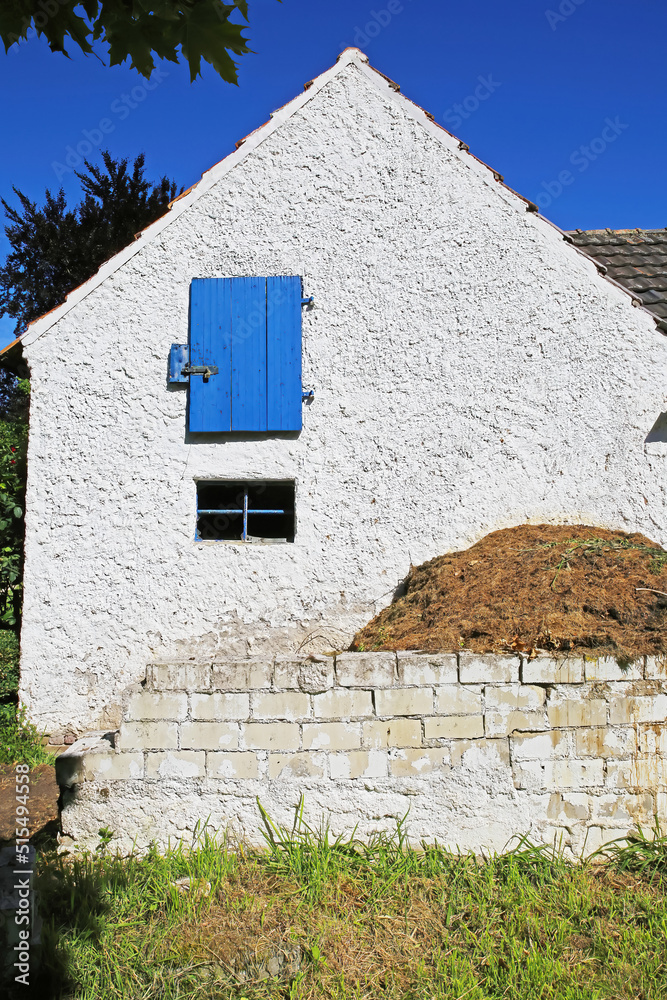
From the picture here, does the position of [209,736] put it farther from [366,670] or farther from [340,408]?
[340,408]

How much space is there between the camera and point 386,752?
13.1 feet

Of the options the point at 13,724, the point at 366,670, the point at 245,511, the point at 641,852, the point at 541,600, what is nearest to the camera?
the point at 641,852

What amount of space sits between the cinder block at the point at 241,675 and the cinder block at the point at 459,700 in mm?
1101

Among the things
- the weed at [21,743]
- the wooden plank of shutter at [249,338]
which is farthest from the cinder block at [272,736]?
the wooden plank of shutter at [249,338]

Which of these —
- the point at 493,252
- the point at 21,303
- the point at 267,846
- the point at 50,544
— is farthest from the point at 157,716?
the point at 21,303

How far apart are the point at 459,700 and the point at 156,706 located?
1.94 meters

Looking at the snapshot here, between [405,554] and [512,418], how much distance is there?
1.71 m

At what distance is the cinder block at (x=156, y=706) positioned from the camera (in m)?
4.04

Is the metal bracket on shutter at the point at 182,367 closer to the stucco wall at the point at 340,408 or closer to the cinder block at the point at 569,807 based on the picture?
the stucco wall at the point at 340,408

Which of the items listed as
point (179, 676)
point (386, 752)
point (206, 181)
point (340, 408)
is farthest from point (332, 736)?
point (206, 181)

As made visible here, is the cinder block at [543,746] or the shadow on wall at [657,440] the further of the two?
the shadow on wall at [657,440]

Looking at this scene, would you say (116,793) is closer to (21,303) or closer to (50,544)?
(50,544)

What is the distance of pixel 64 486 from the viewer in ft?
20.1

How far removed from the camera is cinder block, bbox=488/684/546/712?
13.3ft
